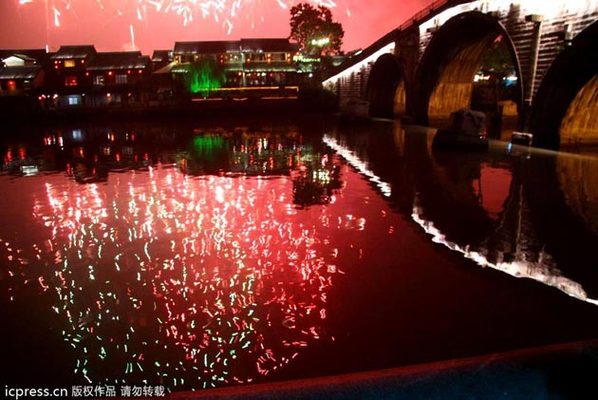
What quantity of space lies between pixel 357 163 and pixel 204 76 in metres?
49.7

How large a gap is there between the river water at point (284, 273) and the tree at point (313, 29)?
68805 millimetres

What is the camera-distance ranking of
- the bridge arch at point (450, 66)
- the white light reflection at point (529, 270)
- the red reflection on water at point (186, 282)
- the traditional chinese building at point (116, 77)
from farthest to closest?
the traditional chinese building at point (116, 77)
the bridge arch at point (450, 66)
the white light reflection at point (529, 270)
the red reflection on water at point (186, 282)

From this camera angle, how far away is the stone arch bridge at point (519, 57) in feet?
64.7

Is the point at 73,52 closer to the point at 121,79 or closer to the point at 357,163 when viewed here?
the point at 121,79

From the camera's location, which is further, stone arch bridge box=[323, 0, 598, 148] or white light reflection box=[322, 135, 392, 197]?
stone arch bridge box=[323, 0, 598, 148]

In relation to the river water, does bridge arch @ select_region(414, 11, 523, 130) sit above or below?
above

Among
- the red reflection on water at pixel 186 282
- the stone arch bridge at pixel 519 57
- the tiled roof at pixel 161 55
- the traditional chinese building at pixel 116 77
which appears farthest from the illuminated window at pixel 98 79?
the red reflection on water at pixel 186 282

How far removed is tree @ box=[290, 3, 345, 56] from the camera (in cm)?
7844

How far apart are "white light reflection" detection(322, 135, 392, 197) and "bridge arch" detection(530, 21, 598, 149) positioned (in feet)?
32.2

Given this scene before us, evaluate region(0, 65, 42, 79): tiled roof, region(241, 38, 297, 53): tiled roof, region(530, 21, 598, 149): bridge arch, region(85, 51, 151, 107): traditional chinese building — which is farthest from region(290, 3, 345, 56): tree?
region(530, 21, 598, 149): bridge arch

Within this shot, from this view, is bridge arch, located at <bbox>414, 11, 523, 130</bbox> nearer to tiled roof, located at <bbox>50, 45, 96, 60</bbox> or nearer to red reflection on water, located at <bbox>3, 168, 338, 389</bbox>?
red reflection on water, located at <bbox>3, 168, 338, 389</bbox>

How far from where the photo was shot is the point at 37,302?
6.34 meters

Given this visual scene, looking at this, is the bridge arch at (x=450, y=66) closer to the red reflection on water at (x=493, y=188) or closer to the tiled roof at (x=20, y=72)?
the red reflection on water at (x=493, y=188)

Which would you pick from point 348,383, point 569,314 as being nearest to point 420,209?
point 569,314
